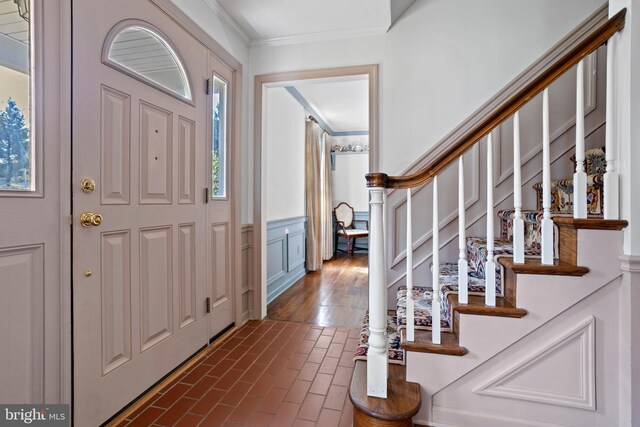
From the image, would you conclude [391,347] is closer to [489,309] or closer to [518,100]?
[489,309]

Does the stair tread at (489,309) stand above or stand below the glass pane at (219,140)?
below

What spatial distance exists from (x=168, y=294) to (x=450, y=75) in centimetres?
250

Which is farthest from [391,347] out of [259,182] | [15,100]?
[15,100]

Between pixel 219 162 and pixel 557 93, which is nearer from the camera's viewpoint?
pixel 557 93

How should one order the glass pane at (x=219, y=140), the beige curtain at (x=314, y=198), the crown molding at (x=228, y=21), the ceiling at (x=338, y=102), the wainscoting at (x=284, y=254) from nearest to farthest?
the crown molding at (x=228, y=21) → the glass pane at (x=219, y=140) → the wainscoting at (x=284, y=254) → the ceiling at (x=338, y=102) → the beige curtain at (x=314, y=198)

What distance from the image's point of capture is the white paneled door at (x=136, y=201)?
1.38 metres

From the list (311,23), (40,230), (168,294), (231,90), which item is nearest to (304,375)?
(168,294)

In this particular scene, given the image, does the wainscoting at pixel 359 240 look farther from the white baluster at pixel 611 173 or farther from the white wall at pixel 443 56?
the white baluster at pixel 611 173

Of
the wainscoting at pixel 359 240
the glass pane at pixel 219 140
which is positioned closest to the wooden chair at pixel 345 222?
the wainscoting at pixel 359 240

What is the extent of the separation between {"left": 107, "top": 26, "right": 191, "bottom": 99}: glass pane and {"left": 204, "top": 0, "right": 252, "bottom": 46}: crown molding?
1.92 ft

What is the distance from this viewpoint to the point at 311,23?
2.47 m

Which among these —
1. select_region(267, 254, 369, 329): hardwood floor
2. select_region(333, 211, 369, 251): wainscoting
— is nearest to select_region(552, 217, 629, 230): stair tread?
select_region(267, 254, 369, 329): hardwood floor

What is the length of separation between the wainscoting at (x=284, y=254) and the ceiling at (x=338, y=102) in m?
1.63

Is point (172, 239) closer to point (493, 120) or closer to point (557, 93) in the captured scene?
point (493, 120)
